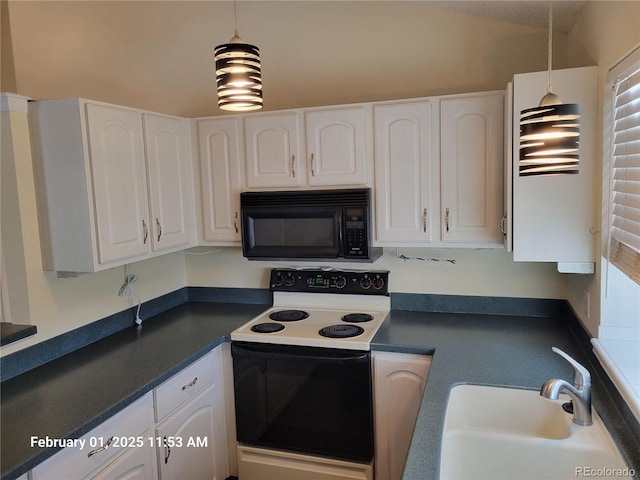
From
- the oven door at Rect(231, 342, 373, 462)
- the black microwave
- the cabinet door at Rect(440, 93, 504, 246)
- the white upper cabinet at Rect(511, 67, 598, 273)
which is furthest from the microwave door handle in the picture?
the white upper cabinet at Rect(511, 67, 598, 273)

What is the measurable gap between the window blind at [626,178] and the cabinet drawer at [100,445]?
1.84 meters

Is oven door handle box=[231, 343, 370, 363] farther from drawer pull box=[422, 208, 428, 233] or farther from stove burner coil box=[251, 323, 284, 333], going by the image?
drawer pull box=[422, 208, 428, 233]

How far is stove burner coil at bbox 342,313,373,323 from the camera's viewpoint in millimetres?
2678

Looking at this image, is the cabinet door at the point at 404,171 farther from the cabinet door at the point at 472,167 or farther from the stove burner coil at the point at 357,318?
the stove burner coil at the point at 357,318

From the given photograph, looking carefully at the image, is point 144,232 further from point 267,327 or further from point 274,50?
point 274,50

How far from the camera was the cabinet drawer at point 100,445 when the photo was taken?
1596mm

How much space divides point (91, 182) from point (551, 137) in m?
1.85

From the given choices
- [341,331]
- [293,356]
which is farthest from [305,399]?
[341,331]

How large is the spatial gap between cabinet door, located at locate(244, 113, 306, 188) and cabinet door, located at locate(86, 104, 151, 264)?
1.92 ft

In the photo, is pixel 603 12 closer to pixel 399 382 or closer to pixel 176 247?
pixel 399 382

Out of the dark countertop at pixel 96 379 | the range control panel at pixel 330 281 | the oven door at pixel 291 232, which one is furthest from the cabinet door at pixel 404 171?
the dark countertop at pixel 96 379

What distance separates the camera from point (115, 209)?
228cm

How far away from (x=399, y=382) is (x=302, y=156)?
1.28 meters

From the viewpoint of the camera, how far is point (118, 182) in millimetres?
2299
